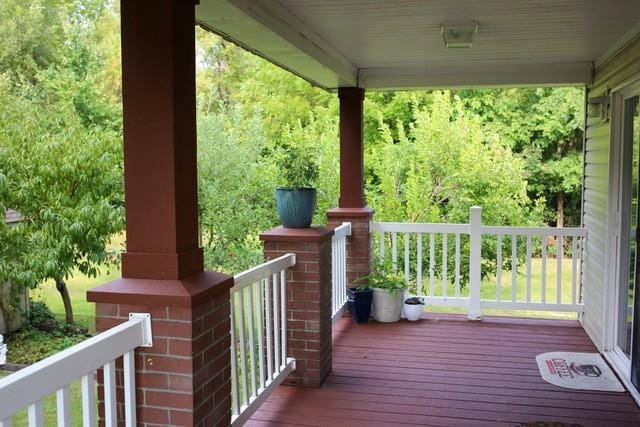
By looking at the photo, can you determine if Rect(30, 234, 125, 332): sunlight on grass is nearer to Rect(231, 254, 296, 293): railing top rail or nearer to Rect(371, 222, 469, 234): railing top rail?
Rect(371, 222, 469, 234): railing top rail

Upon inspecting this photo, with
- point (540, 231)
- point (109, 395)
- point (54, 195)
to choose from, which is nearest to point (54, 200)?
point (54, 195)

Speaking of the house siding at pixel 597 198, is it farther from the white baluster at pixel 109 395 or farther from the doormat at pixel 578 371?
the white baluster at pixel 109 395

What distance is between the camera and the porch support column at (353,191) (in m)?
6.04

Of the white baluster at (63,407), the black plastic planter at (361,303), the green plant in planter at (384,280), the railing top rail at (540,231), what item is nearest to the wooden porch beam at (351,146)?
the green plant in planter at (384,280)

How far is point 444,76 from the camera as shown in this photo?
584cm

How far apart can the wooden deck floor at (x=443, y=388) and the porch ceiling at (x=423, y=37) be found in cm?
225

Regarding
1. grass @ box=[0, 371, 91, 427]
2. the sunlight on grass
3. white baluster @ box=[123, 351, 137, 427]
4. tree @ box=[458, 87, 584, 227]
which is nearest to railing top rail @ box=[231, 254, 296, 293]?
white baluster @ box=[123, 351, 137, 427]

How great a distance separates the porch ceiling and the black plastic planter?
A: 1980 mm

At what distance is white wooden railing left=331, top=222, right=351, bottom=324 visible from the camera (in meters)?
5.49

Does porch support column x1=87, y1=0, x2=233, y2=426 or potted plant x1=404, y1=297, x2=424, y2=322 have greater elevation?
porch support column x1=87, y1=0, x2=233, y2=426

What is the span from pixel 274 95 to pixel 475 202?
220 inches

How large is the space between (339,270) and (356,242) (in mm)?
471

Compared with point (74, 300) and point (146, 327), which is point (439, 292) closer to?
point (74, 300)

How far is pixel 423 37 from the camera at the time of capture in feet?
14.4
